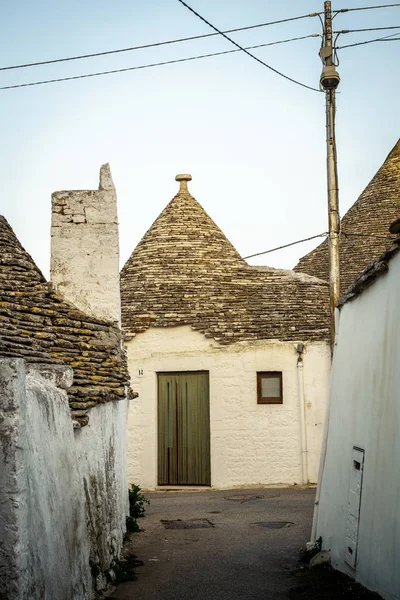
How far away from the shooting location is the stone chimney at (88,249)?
1120cm

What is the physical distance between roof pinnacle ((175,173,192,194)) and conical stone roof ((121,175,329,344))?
0.45 meters

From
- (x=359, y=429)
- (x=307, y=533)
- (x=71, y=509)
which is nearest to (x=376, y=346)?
(x=359, y=429)

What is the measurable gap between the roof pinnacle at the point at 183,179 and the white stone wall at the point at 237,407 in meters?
4.78

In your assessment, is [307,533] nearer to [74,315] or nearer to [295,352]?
[74,315]

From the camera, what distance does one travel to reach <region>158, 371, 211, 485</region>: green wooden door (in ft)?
56.5

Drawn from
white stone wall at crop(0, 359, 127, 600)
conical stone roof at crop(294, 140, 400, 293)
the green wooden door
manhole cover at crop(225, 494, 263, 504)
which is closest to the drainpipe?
manhole cover at crop(225, 494, 263, 504)

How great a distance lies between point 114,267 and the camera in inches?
446

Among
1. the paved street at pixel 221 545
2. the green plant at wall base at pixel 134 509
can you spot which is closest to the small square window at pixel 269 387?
the paved street at pixel 221 545

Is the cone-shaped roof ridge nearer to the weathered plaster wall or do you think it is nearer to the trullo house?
the trullo house

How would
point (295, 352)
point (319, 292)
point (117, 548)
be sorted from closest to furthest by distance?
point (117, 548) → point (295, 352) → point (319, 292)

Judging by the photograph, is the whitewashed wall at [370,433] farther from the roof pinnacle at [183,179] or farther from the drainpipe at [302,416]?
the roof pinnacle at [183,179]

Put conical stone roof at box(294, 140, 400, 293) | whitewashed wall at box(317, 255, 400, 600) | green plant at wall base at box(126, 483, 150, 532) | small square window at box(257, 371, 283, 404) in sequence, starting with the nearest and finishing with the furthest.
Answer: whitewashed wall at box(317, 255, 400, 600) → green plant at wall base at box(126, 483, 150, 532) → small square window at box(257, 371, 283, 404) → conical stone roof at box(294, 140, 400, 293)

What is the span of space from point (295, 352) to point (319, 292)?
82.0 inches

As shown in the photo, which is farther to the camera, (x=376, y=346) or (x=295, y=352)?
(x=295, y=352)
